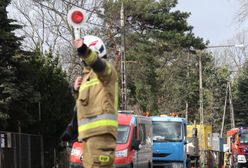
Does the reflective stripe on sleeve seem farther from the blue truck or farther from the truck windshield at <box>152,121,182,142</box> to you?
the truck windshield at <box>152,121,182,142</box>

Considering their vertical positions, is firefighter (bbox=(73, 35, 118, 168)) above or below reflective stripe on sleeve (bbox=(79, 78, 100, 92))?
below

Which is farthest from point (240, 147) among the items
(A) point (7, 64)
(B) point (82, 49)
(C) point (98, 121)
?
(B) point (82, 49)

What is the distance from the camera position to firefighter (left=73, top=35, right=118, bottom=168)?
245 inches

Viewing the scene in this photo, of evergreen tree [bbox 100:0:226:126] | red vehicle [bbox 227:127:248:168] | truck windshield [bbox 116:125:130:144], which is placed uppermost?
evergreen tree [bbox 100:0:226:126]

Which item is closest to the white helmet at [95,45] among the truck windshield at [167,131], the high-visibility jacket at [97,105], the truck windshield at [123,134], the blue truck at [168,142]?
the high-visibility jacket at [97,105]

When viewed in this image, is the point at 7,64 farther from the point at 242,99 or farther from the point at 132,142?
the point at 242,99

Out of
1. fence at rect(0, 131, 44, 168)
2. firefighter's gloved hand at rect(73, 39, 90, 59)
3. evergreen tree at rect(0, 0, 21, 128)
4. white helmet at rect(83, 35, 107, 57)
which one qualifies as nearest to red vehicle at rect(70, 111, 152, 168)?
fence at rect(0, 131, 44, 168)

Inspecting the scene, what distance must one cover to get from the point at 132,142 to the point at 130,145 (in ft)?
0.73

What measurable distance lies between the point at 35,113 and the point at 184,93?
4005 cm

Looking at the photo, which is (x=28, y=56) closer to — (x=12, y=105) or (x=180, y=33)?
(x=12, y=105)

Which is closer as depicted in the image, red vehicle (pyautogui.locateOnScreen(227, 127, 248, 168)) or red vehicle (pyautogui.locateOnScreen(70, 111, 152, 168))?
red vehicle (pyautogui.locateOnScreen(70, 111, 152, 168))

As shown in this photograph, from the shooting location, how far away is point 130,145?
1705cm

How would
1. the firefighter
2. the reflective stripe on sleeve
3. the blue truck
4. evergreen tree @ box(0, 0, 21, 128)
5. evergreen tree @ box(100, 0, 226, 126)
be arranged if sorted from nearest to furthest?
the firefighter < the reflective stripe on sleeve < evergreen tree @ box(0, 0, 21, 128) < the blue truck < evergreen tree @ box(100, 0, 226, 126)

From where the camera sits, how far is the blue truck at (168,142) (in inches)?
934
